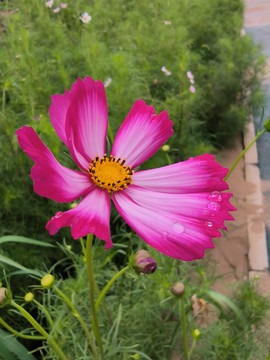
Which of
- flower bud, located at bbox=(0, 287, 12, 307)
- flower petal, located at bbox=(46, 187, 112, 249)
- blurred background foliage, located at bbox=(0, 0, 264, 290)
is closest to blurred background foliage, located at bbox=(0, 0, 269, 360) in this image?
blurred background foliage, located at bbox=(0, 0, 264, 290)

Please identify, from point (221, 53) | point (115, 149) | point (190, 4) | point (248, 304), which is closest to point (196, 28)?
point (190, 4)

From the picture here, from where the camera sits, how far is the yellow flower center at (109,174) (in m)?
0.47

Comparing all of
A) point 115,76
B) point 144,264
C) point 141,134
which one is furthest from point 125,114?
point 144,264

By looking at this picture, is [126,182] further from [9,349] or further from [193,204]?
[9,349]

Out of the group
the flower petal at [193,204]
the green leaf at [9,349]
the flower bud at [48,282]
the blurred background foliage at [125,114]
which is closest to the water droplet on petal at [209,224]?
the flower petal at [193,204]

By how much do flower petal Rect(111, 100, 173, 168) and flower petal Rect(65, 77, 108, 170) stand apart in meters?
0.04

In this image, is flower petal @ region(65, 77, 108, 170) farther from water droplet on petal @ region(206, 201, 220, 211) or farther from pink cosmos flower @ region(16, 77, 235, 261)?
water droplet on petal @ region(206, 201, 220, 211)

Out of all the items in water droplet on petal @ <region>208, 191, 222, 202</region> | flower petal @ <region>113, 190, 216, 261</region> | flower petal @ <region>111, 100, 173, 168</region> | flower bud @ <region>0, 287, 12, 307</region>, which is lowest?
flower bud @ <region>0, 287, 12, 307</region>

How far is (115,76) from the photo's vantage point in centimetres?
139

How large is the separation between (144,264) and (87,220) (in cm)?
13

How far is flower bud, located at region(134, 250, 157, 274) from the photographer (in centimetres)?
48

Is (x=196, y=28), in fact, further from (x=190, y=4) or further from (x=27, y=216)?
(x=27, y=216)

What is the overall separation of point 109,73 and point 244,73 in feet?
2.80

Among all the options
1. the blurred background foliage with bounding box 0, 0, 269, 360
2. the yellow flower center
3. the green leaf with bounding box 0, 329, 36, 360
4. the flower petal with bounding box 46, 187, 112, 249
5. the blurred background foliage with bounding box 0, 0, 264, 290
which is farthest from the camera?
the blurred background foliage with bounding box 0, 0, 264, 290
